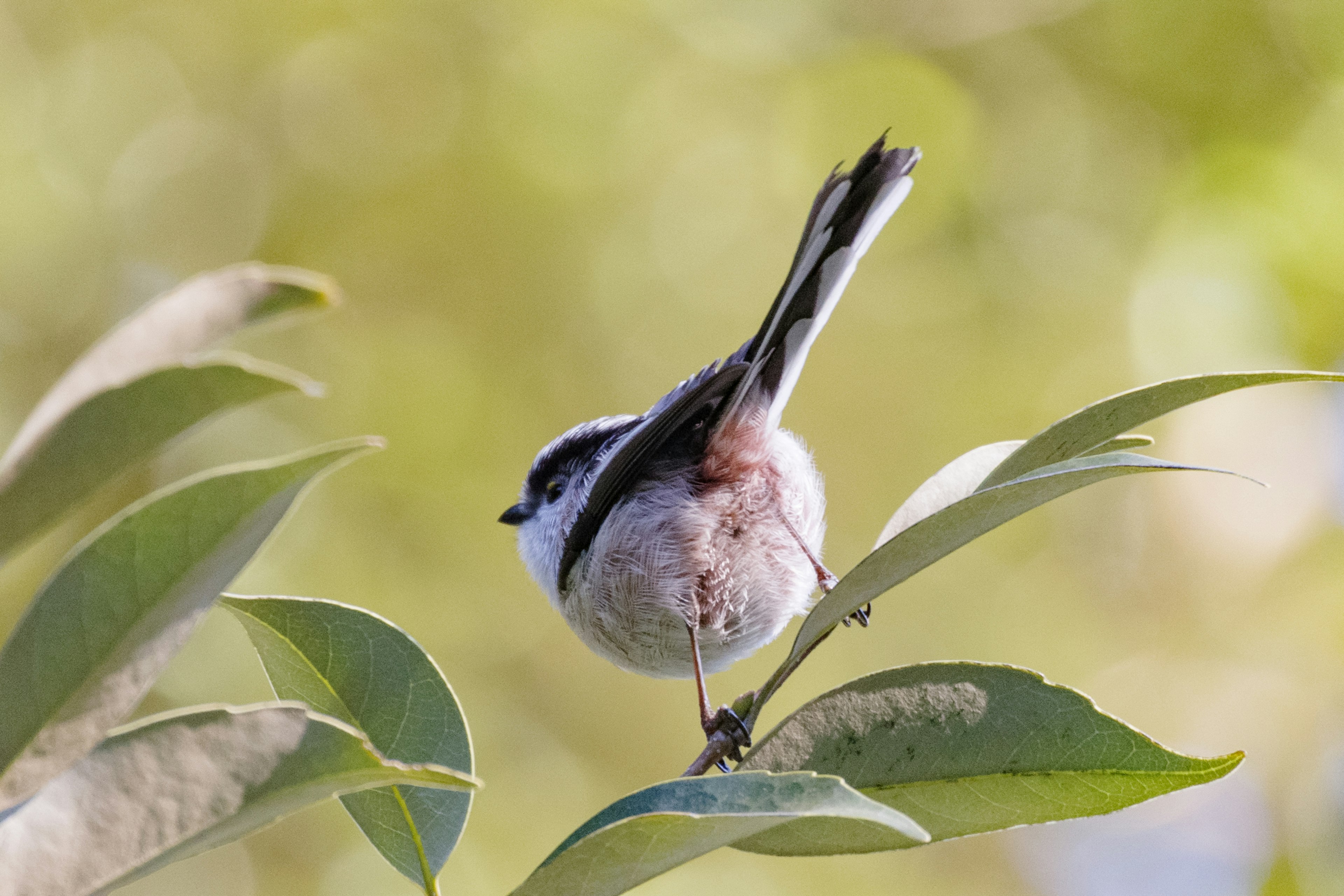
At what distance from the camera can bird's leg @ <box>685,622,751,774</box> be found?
63.6 inches

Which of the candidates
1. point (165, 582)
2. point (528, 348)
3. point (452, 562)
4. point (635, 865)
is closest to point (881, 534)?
point (635, 865)

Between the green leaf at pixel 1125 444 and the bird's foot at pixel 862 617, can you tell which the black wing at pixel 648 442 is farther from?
the green leaf at pixel 1125 444

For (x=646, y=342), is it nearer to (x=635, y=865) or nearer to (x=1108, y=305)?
(x=1108, y=305)

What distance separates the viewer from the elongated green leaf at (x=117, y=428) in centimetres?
74

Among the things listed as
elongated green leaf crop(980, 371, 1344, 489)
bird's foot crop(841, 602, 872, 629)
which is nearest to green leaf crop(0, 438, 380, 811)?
elongated green leaf crop(980, 371, 1344, 489)

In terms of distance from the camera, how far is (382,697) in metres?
1.19

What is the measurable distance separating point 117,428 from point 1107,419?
3.33ft

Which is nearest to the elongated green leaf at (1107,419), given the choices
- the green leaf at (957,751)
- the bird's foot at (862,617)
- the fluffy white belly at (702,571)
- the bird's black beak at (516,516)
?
the green leaf at (957,751)

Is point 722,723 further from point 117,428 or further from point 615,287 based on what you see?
point 615,287

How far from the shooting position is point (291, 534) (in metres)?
5.67

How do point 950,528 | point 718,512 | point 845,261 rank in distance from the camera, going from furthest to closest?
1. point 718,512
2. point 845,261
3. point 950,528

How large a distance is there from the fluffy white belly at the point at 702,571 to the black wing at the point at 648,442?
4cm

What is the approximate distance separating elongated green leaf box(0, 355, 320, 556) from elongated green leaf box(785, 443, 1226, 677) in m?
0.63

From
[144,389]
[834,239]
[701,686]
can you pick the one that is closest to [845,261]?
[834,239]
